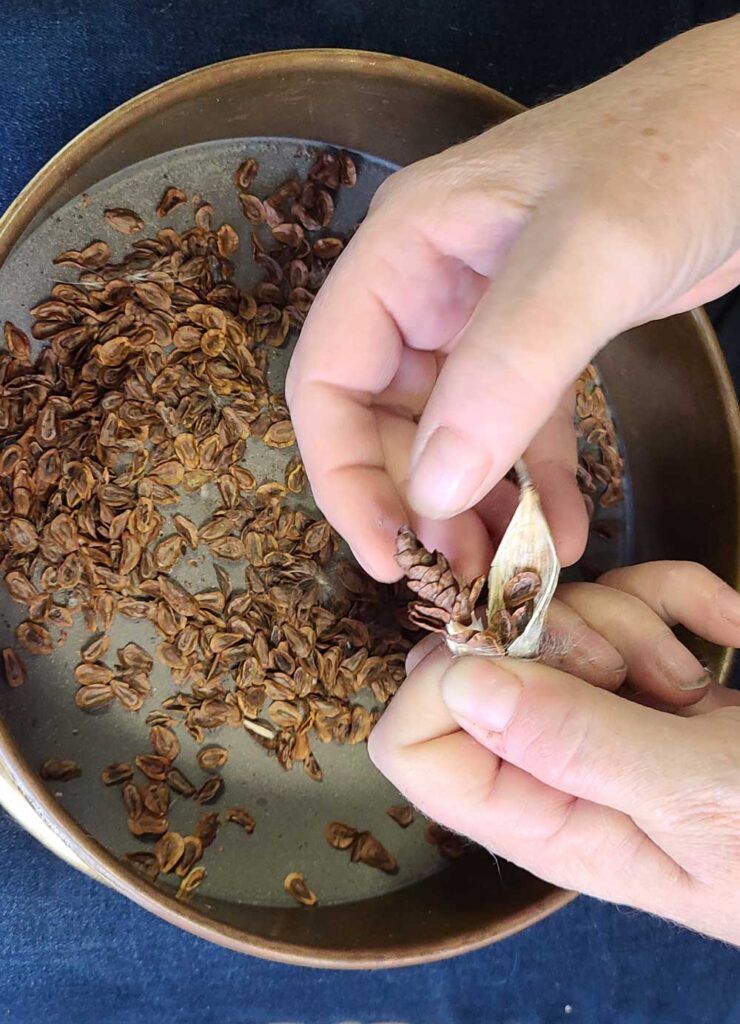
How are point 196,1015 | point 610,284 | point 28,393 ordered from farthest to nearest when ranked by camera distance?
point 196,1015
point 28,393
point 610,284

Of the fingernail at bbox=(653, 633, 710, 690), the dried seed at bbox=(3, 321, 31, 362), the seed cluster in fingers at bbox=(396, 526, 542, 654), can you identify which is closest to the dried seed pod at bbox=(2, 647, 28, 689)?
the dried seed at bbox=(3, 321, 31, 362)

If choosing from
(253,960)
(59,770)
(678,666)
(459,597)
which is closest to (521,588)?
(459,597)

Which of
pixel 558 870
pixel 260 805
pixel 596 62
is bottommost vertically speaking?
pixel 260 805

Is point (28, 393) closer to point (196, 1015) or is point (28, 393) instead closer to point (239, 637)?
point (239, 637)

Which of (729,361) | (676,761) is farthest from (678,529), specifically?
(676,761)

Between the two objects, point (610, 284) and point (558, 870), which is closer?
point (610, 284)

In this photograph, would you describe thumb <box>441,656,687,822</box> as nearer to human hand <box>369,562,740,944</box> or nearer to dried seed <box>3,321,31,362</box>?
human hand <box>369,562,740,944</box>
